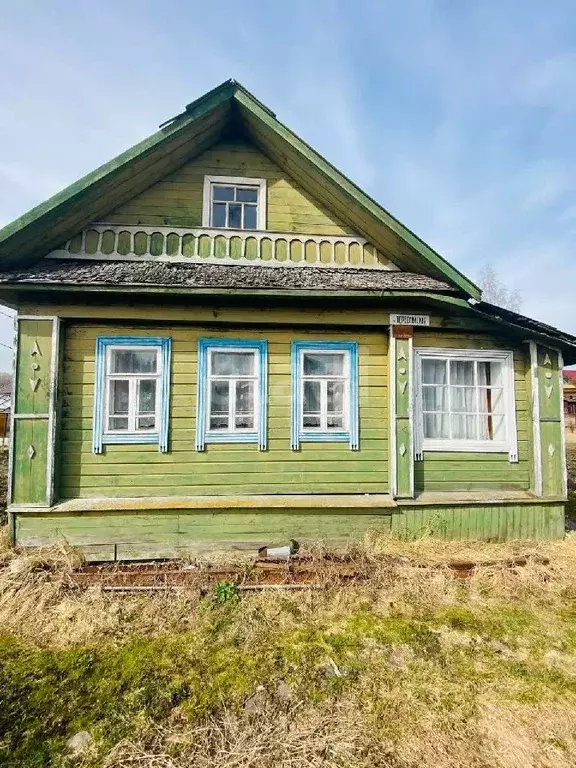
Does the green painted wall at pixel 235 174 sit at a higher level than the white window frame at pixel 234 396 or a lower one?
higher

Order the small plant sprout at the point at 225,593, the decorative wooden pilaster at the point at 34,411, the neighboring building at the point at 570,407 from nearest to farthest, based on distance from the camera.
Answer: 1. the small plant sprout at the point at 225,593
2. the decorative wooden pilaster at the point at 34,411
3. the neighboring building at the point at 570,407

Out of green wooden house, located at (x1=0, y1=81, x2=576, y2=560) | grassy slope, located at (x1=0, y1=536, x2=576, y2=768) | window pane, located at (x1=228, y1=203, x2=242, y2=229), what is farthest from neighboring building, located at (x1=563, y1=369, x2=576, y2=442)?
window pane, located at (x1=228, y1=203, x2=242, y2=229)

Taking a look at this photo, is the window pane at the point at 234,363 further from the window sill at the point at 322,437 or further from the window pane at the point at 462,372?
the window pane at the point at 462,372

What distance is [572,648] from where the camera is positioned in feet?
13.2

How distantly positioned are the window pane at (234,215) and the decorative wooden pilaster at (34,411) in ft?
11.1

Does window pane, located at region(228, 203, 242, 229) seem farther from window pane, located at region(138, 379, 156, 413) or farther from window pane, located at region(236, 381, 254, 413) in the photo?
window pane, located at region(138, 379, 156, 413)

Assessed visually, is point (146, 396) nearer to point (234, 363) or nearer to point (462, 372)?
Answer: point (234, 363)

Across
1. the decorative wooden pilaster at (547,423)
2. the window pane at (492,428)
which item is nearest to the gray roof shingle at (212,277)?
the decorative wooden pilaster at (547,423)

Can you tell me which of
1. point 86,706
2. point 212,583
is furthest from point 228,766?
point 212,583

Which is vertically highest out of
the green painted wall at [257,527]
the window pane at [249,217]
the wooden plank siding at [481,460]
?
the window pane at [249,217]

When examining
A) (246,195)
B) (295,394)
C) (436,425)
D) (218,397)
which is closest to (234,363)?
(218,397)

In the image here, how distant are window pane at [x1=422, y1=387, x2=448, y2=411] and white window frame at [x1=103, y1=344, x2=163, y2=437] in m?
4.49

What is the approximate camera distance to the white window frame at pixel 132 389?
6.10 metres

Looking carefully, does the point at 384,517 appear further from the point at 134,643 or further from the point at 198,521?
the point at 134,643
